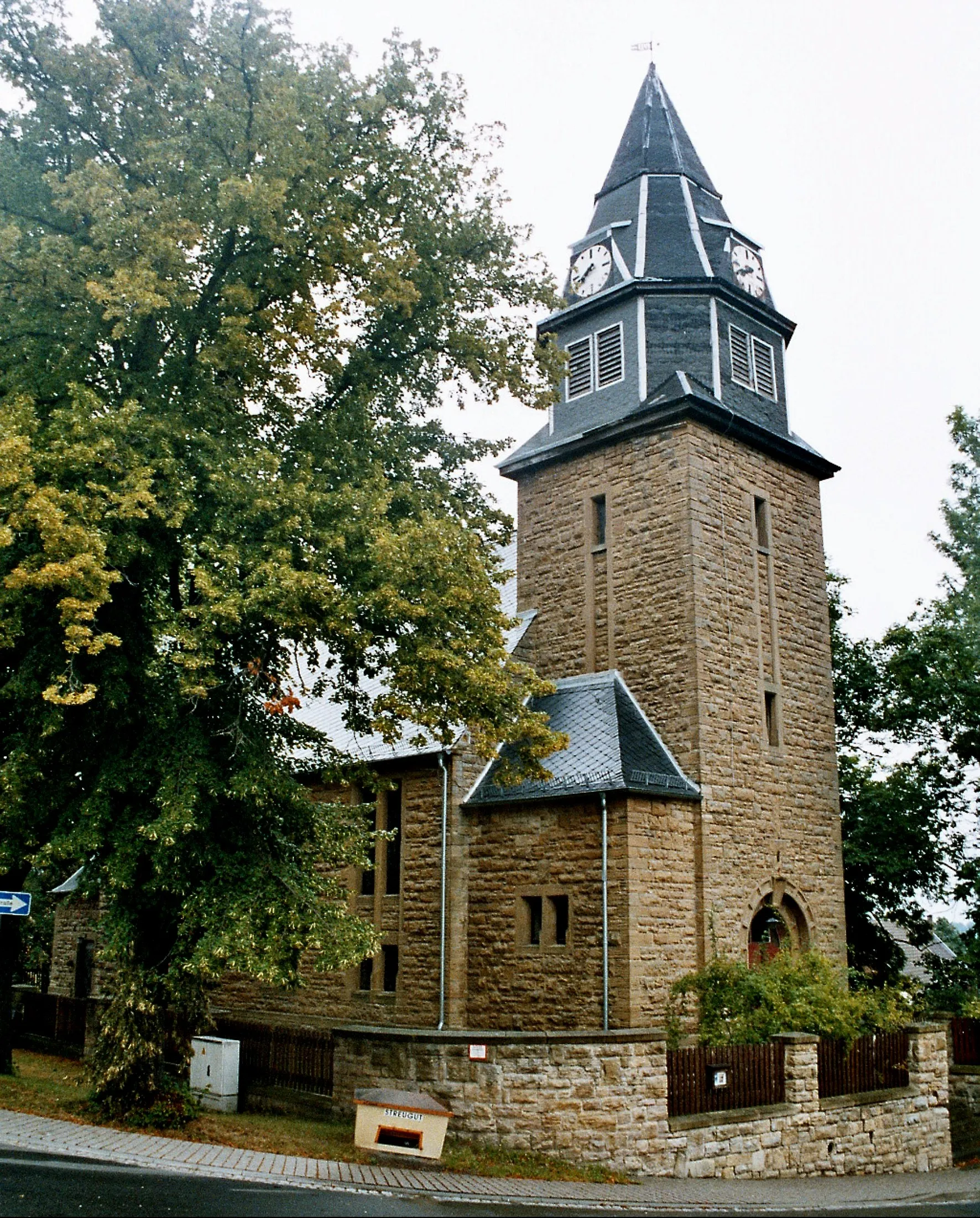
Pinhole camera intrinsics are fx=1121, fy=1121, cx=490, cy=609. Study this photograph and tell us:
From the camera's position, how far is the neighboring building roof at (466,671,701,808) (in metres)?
17.6

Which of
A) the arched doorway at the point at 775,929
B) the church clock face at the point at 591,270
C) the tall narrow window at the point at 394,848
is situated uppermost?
the church clock face at the point at 591,270

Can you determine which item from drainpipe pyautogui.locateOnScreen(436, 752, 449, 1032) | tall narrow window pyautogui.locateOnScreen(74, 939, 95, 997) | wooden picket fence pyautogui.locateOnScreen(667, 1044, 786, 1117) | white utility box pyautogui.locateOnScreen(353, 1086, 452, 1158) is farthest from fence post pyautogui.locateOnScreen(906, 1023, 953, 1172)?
tall narrow window pyautogui.locateOnScreen(74, 939, 95, 997)

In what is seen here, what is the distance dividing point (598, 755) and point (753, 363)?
29.9 feet

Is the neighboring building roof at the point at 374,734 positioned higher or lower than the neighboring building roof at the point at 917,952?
higher

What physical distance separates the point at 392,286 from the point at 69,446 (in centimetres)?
461

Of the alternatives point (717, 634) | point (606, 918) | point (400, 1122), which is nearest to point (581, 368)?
point (717, 634)

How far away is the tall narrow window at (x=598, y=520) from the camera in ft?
70.6

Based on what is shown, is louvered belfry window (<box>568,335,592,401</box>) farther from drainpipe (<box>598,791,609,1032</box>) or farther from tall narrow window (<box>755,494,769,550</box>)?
drainpipe (<box>598,791,609,1032</box>)

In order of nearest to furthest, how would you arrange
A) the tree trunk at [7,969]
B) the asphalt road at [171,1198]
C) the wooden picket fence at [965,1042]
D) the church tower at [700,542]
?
the asphalt road at [171,1198], the tree trunk at [7,969], the church tower at [700,542], the wooden picket fence at [965,1042]

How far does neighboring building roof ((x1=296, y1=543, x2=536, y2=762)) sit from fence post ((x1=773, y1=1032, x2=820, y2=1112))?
7012mm

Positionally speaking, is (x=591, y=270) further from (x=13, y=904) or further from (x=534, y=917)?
(x=13, y=904)

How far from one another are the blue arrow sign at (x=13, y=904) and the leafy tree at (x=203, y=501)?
1.64ft

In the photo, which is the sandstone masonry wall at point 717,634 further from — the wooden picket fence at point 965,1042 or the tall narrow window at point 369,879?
the tall narrow window at point 369,879

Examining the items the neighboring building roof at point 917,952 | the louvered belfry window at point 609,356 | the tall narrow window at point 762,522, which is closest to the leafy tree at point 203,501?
the louvered belfry window at point 609,356
